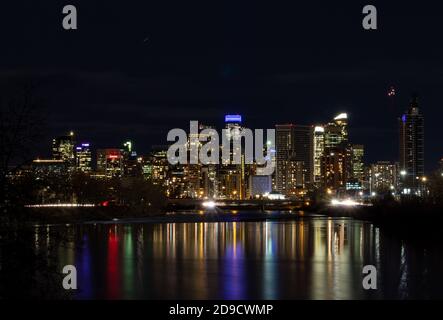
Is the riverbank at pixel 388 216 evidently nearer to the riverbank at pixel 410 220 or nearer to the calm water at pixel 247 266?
the riverbank at pixel 410 220

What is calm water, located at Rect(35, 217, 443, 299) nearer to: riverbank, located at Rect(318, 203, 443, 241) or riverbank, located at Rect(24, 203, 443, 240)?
riverbank, located at Rect(24, 203, 443, 240)

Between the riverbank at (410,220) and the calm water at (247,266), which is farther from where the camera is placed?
the riverbank at (410,220)

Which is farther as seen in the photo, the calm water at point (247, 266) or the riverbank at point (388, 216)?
the riverbank at point (388, 216)

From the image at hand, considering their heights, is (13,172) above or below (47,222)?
above

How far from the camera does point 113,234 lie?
289ft

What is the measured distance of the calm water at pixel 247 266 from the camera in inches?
1556

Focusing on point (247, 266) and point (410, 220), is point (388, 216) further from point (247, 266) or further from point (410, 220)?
point (247, 266)

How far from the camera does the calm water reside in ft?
130

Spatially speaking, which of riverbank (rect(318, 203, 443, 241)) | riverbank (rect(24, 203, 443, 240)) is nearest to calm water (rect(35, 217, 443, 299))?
riverbank (rect(24, 203, 443, 240))

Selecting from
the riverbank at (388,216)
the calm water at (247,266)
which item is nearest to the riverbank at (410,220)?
the riverbank at (388,216)
